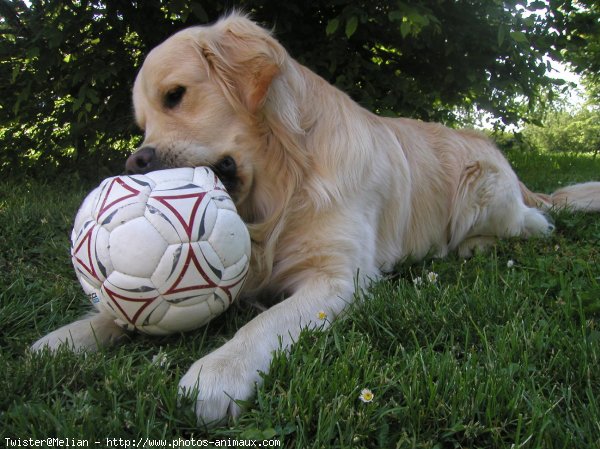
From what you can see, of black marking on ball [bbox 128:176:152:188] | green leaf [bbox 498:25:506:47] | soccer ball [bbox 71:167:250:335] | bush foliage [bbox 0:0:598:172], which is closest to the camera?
soccer ball [bbox 71:167:250:335]

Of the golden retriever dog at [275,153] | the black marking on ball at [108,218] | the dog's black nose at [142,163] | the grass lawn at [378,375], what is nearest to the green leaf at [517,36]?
the golden retriever dog at [275,153]

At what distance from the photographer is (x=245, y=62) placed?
232 centimetres

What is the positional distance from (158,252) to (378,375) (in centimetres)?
75

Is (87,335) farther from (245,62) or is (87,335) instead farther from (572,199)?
(572,199)

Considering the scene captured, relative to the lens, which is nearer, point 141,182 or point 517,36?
point 141,182

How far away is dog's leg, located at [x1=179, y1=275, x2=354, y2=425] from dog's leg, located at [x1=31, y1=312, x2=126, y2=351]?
0.44 meters

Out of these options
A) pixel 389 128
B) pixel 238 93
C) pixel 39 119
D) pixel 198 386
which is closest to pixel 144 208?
pixel 198 386

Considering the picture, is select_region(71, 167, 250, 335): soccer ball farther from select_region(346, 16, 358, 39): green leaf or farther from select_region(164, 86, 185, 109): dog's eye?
select_region(346, 16, 358, 39): green leaf

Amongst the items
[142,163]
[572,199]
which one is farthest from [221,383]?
[572,199]

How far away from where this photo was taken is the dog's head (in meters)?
2.26

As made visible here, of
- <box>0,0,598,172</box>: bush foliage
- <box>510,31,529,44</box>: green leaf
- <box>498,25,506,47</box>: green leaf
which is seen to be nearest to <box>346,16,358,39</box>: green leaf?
<box>0,0,598,172</box>: bush foliage

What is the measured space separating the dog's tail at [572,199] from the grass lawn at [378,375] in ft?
4.73

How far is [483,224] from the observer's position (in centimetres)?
328

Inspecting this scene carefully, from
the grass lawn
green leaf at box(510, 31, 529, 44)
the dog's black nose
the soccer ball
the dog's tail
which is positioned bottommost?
the dog's tail
